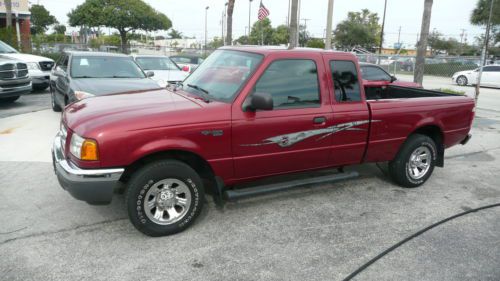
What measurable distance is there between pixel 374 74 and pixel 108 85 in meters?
8.41

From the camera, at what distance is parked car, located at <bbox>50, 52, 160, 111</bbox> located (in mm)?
7932

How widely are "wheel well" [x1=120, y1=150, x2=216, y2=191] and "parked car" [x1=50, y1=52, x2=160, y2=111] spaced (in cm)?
420

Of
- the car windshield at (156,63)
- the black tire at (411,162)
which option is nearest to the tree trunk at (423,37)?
the car windshield at (156,63)

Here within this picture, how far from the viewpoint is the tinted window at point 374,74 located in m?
12.8

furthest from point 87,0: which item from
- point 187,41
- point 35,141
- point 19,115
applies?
point 187,41

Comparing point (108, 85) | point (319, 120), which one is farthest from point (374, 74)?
point (319, 120)

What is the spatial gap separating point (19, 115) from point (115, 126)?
754cm

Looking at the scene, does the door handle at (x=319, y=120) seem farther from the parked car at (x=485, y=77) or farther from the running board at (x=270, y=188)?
the parked car at (x=485, y=77)

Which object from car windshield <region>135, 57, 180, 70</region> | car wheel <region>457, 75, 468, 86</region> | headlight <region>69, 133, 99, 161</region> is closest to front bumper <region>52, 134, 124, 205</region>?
headlight <region>69, 133, 99, 161</region>

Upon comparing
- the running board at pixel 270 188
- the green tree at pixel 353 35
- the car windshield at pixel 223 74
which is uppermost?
the green tree at pixel 353 35

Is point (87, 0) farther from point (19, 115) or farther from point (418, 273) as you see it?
point (418, 273)

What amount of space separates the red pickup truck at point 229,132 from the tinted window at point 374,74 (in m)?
7.71

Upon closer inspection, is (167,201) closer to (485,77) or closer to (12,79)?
(12,79)

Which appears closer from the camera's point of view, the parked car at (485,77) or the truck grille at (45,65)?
the truck grille at (45,65)
